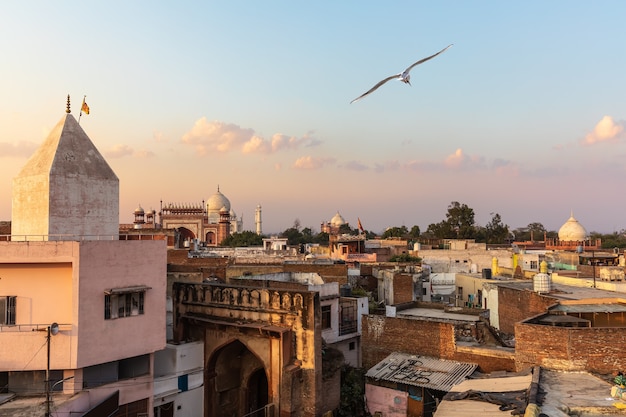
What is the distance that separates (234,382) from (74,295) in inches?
286

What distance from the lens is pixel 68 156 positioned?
1473 centimetres

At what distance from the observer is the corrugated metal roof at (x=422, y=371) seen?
16.1 m

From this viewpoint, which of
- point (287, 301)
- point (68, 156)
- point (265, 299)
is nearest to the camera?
point (68, 156)

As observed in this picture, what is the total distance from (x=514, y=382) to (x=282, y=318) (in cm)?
657

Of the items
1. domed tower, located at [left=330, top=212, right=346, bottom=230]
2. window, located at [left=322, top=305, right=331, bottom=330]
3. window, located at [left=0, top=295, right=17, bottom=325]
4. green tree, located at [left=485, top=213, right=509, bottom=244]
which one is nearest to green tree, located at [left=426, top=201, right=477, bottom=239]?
green tree, located at [left=485, top=213, right=509, bottom=244]

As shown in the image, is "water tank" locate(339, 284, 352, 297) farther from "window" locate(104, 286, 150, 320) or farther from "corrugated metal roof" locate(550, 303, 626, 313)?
"window" locate(104, 286, 150, 320)

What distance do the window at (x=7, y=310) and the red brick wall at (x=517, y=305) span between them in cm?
1625

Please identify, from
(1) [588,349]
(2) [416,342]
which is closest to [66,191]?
(2) [416,342]

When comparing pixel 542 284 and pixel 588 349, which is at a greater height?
pixel 542 284

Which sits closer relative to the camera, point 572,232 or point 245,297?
point 245,297

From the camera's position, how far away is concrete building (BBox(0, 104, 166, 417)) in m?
12.9

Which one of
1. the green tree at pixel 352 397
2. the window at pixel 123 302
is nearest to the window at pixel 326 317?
the green tree at pixel 352 397

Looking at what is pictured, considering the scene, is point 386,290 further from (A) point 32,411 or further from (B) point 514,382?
(A) point 32,411

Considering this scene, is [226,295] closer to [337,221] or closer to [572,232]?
[572,232]
